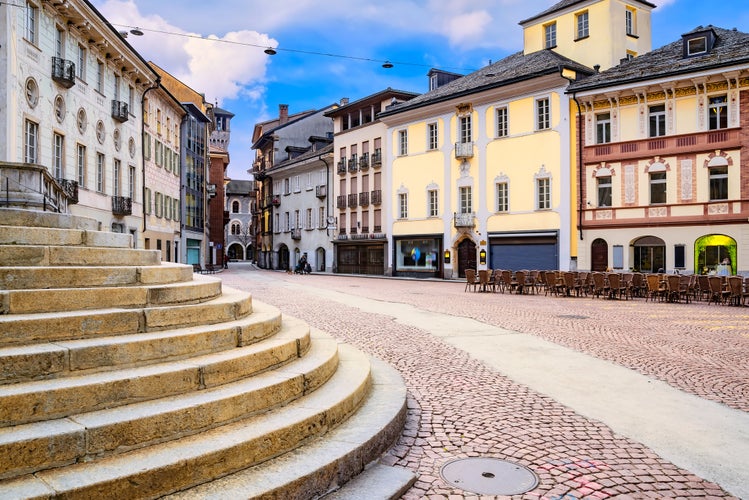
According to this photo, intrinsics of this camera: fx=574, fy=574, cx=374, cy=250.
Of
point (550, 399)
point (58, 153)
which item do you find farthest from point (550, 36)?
point (550, 399)

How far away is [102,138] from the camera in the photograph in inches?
1050

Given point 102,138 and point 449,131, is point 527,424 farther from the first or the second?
point 449,131

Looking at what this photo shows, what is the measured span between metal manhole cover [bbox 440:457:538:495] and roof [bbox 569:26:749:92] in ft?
85.4

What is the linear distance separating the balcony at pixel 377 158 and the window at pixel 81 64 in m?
21.8

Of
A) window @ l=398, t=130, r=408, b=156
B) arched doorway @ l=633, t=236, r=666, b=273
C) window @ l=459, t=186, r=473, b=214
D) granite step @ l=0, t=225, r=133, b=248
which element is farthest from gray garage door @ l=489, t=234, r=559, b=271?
granite step @ l=0, t=225, r=133, b=248

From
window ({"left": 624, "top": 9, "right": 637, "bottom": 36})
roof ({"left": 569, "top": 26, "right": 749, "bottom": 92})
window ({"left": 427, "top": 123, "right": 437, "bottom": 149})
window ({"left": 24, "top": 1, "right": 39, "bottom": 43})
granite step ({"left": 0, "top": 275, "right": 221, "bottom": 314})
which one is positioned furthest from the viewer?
window ({"left": 427, "top": 123, "right": 437, "bottom": 149})

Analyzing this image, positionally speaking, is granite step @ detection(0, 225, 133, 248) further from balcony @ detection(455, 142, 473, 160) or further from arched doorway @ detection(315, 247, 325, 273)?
arched doorway @ detection(315, 247, 325, 273)

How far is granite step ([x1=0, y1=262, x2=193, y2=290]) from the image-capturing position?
4.75 m

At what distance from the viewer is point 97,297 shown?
491cm

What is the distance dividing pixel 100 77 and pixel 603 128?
24.5 m

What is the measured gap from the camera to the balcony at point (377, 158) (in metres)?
42.3

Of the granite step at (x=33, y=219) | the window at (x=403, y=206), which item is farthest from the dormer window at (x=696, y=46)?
the granite step at (x=33, y=219)

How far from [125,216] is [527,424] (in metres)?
28.4

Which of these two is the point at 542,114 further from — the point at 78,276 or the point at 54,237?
the point at 78,276
